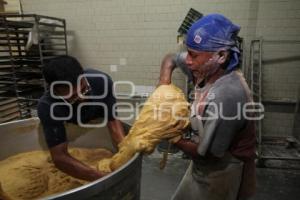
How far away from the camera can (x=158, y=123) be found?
1056 millimetres

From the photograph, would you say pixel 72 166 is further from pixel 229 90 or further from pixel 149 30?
pixel 149 30

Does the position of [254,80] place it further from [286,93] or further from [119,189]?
[119,189]

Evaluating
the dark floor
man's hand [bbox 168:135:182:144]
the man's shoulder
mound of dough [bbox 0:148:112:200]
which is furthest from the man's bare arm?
the dark floor

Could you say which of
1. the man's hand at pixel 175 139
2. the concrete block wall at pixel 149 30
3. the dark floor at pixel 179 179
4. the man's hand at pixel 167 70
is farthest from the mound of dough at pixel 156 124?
the concrete block wall at pixel 149 30

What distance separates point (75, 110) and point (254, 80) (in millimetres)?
2344

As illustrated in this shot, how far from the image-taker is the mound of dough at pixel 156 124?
1.04m

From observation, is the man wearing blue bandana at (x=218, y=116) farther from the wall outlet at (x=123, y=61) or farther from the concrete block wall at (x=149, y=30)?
the wall outlet at (x=123, y=61)

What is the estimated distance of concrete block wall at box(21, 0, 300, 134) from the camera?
9.38 feet

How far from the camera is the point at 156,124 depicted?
3.47 ft

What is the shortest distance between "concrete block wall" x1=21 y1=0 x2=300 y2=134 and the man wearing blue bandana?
6.53 ft

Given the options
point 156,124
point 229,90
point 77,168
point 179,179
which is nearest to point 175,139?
point 156,124

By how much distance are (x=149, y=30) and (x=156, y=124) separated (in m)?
2.31

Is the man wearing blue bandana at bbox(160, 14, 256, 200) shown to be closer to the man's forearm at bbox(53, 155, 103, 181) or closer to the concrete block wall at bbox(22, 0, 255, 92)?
the man's forearm at bbox(53, 155, 103, 181)

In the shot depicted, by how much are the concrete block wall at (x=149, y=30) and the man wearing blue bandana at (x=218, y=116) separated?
1989 millimetres
